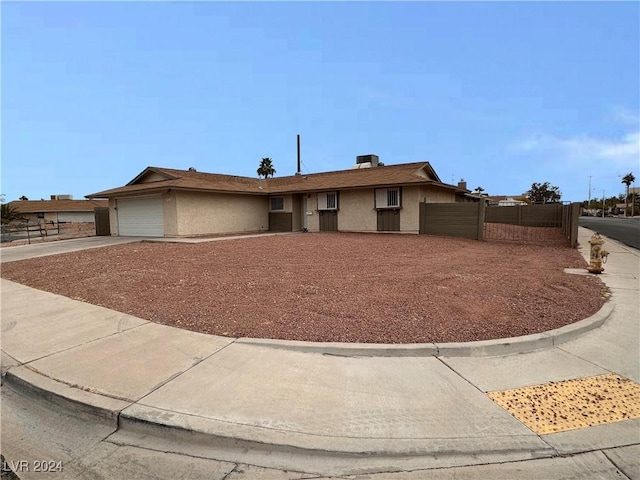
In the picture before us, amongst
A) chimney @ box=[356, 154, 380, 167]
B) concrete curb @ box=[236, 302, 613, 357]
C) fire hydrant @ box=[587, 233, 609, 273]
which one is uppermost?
chimney @ box=[356, 154, 380, 167]

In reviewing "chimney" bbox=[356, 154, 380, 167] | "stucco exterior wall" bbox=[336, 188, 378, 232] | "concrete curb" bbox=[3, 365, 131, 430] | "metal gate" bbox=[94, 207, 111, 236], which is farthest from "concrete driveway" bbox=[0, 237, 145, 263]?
"chimney" bbox=[356, 154, 380, 167]

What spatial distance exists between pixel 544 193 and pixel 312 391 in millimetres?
75856

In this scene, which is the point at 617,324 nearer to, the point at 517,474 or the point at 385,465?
the point at 517,474

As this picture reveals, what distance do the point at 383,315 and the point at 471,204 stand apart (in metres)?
13.0

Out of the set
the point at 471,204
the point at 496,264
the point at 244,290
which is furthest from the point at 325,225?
the point at 244,290

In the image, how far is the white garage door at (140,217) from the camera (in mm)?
20672

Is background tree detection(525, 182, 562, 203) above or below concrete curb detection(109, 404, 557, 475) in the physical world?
above

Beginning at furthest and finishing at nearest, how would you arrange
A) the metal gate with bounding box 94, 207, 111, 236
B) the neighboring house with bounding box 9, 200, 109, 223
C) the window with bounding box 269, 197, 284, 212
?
the neighboring house with bounding box 9, 200, 109, 223
the metal gate with bounding box 94, 207, 111, 236
the window with bounding box 269, 197, 284, 212

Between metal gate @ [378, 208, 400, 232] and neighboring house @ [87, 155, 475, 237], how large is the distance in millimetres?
53

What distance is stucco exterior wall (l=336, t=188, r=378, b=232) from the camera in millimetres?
20016

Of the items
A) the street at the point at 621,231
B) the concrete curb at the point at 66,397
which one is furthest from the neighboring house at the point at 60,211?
the street at the point at 621,231

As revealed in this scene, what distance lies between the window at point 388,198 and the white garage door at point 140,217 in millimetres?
12125

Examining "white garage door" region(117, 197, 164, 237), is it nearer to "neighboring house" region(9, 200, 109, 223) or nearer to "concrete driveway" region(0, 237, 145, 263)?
"concrete driveway" region(0, 237, 145, 263)

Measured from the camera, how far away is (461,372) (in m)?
3.93
